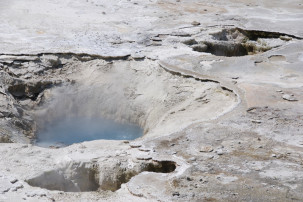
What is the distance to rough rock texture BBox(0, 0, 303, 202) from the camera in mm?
3523

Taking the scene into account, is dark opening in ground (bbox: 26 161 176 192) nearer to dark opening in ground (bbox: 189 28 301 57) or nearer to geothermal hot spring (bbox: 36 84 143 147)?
geothermal hot spring (bbox: 36 84 143 147)

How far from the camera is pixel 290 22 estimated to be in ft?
26.1

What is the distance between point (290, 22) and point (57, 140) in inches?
185

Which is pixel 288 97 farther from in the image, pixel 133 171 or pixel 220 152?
pixel 133 171

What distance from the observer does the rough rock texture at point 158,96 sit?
3523 mm

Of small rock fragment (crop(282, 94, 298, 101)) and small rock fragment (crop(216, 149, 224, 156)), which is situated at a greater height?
small rock fragment (crop(282, 94, 298, 101))

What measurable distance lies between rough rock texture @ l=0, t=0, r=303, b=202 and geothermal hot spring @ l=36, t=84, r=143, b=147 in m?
0.02

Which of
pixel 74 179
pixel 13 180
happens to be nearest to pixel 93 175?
pixel 74 179

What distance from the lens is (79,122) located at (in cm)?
608

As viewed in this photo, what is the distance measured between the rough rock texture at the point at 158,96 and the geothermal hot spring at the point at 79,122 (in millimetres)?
20

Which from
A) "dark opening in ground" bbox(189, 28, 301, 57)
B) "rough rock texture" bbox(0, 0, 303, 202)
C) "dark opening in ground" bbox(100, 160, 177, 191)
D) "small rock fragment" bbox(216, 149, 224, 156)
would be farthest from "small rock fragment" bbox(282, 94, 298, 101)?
"dark opening in ground" bbox(189, 28, 301, 57)

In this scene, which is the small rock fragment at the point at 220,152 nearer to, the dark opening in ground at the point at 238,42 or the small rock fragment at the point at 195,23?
the dark opening in ground at the point at 238,42

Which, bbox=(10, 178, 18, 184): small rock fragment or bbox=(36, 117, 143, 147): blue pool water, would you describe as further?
bbox=(36, 117, 143, 147): blue pool water

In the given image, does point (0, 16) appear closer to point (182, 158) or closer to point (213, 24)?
point (213, 24)
